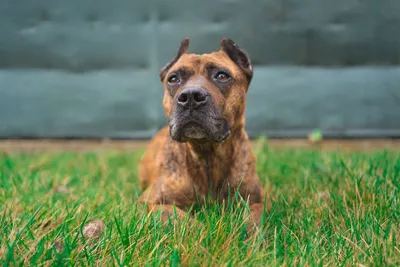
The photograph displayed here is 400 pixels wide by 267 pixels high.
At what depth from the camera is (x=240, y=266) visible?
1898 millimetres

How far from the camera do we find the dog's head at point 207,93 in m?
2.61

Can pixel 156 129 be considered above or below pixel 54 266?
below

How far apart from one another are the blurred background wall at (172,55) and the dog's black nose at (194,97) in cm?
287

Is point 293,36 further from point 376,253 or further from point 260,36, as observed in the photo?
point 376,253

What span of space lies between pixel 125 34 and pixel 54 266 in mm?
4022

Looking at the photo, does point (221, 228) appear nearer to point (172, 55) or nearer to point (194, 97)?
point (194, 97)

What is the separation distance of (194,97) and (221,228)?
0.75m

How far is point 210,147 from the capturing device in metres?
2.98

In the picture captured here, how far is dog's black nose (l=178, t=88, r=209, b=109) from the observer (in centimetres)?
258

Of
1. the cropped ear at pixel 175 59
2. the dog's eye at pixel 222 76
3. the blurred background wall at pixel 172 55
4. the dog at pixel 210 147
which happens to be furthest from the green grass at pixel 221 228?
the blurred background wall at pixel 172 55

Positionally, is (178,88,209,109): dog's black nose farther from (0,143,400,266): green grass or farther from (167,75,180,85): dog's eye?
(0,143,400,266): green grass

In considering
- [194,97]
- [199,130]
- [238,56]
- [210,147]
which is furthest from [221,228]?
[238,56]

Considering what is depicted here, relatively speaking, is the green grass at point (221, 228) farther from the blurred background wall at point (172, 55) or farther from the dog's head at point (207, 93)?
the blurred background wall at point (172, 55)

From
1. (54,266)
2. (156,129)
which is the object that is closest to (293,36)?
(156,129)
